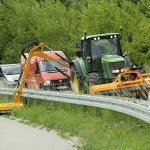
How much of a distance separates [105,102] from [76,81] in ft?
22.9

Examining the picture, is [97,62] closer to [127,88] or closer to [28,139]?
[127,88]

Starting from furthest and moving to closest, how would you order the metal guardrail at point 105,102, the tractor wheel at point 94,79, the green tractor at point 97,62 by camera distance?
the green tractor at point 97,62, the tractor wheel at point 94,79, the metal guardrail at point 105,102

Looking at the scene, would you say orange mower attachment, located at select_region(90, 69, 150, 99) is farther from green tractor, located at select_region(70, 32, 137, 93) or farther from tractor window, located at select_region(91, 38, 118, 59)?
tractor window, located at select_region(91, 38, 118, 59)

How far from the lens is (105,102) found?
12609mm

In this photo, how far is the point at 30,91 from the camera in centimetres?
1845

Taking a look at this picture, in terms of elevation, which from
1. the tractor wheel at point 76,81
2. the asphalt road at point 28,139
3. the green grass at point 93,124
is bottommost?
the asphalt road at point 28,139

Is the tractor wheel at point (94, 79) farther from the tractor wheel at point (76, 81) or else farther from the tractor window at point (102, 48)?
the tractor window at point (102, 48)

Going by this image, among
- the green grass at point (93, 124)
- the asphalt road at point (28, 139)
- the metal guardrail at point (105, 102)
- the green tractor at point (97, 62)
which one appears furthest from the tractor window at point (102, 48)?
the asphalt road at point (28, 139)

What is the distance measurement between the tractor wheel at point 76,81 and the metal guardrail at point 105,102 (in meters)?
1.56

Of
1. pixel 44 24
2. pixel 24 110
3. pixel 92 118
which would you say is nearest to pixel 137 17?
pixel 44 24

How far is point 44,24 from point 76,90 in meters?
24.1

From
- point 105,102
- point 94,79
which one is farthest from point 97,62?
point 105,102

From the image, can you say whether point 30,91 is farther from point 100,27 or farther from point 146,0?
point 146,0

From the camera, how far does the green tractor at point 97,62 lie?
688 inches
